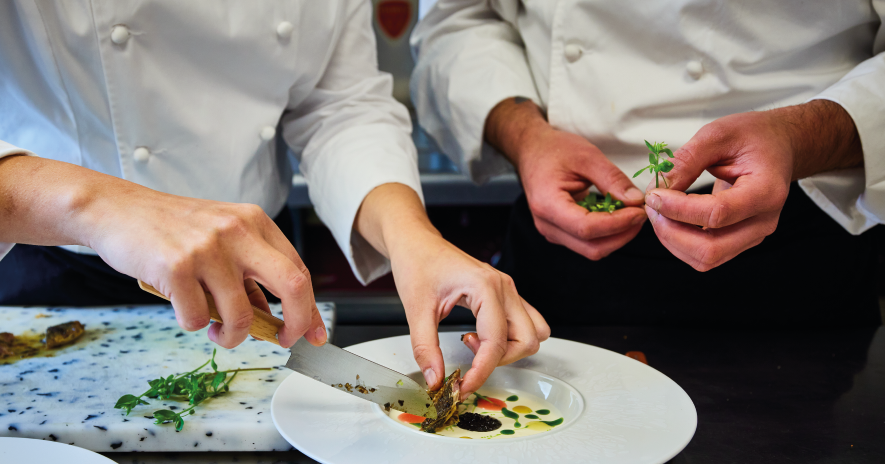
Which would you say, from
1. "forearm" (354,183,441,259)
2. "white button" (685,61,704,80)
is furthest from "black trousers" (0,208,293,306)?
"white button" (685,61,704,80)

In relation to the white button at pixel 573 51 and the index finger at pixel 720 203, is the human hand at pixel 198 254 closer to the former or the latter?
the index finger at pixel 720 203

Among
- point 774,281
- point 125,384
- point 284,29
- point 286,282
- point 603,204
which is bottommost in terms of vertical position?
point 774,281

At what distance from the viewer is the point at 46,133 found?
3.18 feet

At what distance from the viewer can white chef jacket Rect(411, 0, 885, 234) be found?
977 mm

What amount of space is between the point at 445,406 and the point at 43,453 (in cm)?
40

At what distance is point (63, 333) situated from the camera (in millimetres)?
896

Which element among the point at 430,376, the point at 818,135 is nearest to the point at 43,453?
the point at 430,376

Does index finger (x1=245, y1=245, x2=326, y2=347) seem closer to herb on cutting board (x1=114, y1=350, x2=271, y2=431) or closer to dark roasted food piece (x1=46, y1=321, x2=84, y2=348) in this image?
herb on cutting board (x1=114, y1=350, x2=271, y2=431)

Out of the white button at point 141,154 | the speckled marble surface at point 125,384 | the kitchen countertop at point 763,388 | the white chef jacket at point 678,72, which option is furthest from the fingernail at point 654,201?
the white button at point 141,154

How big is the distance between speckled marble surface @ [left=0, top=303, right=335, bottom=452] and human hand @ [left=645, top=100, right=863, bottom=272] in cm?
52

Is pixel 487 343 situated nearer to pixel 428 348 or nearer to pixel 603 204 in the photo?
pixel 428 348

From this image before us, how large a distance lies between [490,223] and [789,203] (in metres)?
1.71

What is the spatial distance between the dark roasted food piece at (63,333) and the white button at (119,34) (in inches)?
16.6

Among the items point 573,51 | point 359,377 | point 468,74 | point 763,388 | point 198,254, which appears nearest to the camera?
point 198,254
